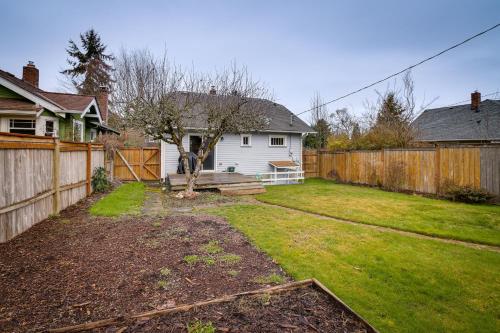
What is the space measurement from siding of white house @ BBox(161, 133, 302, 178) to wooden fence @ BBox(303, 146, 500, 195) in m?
2.72

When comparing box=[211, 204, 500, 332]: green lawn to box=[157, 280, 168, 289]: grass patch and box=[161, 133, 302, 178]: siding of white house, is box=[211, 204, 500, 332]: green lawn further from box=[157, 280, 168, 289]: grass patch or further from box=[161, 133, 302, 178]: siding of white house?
box=[161, 133, 302, 178]: siding of white house

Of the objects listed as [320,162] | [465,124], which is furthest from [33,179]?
[465,124]

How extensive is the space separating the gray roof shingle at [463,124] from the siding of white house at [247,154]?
25.9ft

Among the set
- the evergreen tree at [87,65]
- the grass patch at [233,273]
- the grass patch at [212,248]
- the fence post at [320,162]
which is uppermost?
the evergreen tree at [87,65]

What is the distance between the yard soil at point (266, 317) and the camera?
2.35m

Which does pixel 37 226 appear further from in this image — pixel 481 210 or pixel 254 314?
pixel 481 210

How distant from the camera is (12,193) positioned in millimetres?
4414

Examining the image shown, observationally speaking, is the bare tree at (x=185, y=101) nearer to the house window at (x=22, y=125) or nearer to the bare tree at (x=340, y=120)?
the house window at (x=22, y=125)

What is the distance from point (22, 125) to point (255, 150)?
10860 millimetres

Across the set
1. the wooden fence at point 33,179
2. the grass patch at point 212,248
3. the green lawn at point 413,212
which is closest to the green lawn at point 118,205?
the wooden fence at point 33,179

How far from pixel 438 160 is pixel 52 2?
18857mm

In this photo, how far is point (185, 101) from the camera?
9984 millimetres

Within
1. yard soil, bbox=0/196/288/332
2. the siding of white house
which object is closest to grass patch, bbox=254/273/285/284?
yard soil, bbox=0/196/288/332

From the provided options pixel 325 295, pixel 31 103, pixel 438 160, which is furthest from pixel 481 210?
pixel 31 103
